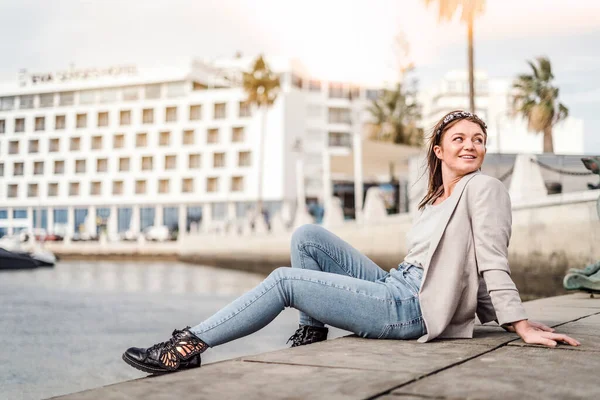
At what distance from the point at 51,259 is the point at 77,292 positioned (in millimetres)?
27241

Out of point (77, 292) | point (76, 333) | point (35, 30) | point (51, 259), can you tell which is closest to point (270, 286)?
point (76, 333)

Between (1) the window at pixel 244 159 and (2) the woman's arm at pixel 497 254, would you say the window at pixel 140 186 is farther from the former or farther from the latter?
(2) the woman's arm at pixel 497 254

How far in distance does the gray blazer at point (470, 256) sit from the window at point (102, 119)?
74.8 meters

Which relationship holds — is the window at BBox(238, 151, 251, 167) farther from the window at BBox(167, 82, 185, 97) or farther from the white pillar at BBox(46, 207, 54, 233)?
the white pillar at BBox(46, 207, 54, 233)

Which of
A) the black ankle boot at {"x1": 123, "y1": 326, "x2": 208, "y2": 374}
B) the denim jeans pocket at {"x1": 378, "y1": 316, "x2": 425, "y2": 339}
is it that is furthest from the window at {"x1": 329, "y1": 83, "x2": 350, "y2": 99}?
the black ankle boot at {"x1": 123, "y1": 326, "x2": 208, "y2": 374}

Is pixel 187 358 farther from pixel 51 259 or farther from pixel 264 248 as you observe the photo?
pixel 51 259

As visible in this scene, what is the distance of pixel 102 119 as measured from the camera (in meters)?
76.1

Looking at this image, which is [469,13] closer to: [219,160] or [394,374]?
[394,374]

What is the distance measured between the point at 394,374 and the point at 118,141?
74229mm

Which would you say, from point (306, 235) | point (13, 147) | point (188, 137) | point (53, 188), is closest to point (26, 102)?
point (13, 147)

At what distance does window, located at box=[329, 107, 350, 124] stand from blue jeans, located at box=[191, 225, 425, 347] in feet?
232

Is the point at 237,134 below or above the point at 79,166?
above

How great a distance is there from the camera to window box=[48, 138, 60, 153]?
7750cm

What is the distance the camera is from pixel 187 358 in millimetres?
3578
